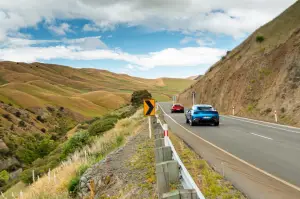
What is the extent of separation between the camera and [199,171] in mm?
8328

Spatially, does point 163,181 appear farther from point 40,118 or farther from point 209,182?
point 40,118

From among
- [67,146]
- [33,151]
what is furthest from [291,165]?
[33,151]

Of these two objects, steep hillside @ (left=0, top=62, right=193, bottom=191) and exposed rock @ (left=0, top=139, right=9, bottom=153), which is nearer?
steep hillside @ (left=0, top=62, right=193, bottom=191)

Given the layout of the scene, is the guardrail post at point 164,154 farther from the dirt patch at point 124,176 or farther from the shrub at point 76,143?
the shrub at point 76,143

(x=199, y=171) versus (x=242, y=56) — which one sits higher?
(x=242, y=56)

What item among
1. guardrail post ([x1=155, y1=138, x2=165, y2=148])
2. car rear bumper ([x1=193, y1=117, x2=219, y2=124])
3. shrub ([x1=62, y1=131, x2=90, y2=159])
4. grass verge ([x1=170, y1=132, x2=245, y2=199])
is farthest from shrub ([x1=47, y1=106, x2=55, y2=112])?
guardrail post ([x1=155, y1=138, x2=165, y2=148])

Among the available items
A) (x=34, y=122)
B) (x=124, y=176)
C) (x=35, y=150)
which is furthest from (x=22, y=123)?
(x=124, y=176)

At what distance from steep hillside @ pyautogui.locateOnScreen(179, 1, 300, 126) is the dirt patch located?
1621cm

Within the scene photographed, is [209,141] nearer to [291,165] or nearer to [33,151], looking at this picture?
[291,165]

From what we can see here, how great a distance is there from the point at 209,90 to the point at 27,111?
89.6m

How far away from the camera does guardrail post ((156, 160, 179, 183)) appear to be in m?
5.48

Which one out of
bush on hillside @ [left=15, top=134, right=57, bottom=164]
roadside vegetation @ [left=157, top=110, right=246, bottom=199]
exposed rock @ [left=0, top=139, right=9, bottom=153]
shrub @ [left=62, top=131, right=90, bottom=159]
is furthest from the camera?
exposed rock @ [left=0, top=139, right=9, bottom=153]

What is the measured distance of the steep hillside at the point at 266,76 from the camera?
95.4ft

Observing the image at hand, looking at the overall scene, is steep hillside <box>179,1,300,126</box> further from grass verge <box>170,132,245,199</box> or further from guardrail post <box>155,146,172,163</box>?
guardrail post <box>155,146,172,163</box>
